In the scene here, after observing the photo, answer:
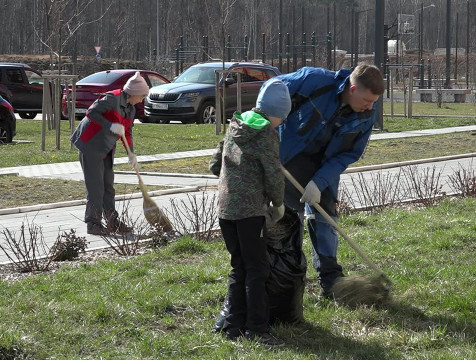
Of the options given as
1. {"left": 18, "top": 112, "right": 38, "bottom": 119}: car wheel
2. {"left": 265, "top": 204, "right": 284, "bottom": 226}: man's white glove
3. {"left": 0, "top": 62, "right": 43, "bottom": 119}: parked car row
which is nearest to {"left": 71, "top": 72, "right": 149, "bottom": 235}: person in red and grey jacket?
{"left": 265, "top": 204, "right": 284, "bottom": 226}: man's white glove

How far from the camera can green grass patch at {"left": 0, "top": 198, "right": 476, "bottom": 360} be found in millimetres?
4711

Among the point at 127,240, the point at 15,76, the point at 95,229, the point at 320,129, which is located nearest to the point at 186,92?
the point at 15,76

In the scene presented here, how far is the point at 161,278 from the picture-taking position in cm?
612

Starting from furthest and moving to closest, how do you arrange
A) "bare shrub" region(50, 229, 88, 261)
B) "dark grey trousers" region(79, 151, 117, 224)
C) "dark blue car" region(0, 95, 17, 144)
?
"dark blue car" region(0, 95, 17, 144)
"dark grey trousers" region(79, 151, 117, 224)
"bare shrub" region(50, 229, 88, 261)

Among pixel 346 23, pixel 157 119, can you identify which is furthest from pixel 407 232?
pixel 346 23

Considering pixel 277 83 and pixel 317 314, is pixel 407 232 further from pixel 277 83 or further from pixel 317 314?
pixel 277 83

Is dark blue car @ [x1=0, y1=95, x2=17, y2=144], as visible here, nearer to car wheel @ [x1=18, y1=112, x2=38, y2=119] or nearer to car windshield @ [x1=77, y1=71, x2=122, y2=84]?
car windshield @ [x1=77, y1=71, x2=122, y2=84]

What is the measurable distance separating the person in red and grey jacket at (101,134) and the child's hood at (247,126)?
336cm

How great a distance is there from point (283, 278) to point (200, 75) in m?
18.3

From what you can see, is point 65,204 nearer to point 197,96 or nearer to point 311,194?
point 311,194

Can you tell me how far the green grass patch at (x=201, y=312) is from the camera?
15.5ft

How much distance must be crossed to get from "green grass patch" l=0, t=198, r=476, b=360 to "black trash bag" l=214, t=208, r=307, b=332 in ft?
0.35

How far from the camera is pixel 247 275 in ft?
16.3

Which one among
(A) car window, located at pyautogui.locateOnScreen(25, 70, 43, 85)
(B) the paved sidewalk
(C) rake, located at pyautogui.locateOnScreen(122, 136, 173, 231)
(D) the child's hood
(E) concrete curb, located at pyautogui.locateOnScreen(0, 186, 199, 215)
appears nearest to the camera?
(D) the child's hood
